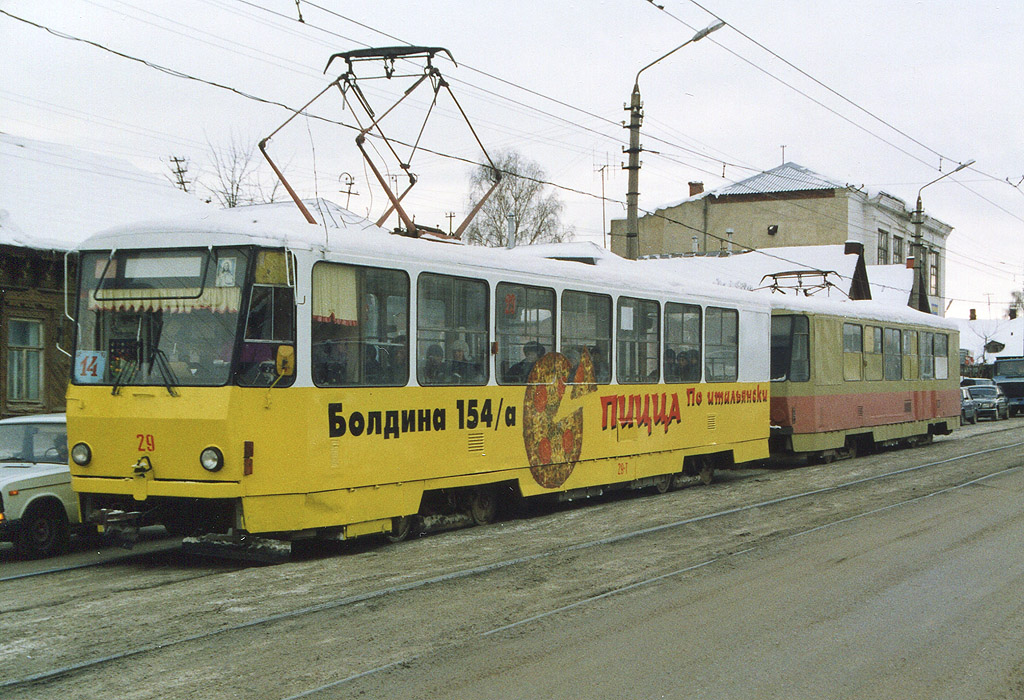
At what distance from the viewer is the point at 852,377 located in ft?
64.1

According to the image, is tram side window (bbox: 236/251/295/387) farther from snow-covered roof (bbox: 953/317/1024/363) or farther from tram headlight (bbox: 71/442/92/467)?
snow-covered roof (bbox: 953/317/1024/363)

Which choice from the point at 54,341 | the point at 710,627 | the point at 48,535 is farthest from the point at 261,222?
the point at 54,341

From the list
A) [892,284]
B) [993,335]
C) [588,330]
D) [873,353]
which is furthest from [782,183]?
[588,330]

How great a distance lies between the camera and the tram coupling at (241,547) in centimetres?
853

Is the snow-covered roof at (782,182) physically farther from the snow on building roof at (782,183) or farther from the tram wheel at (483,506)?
the tram wheel at (483,506)

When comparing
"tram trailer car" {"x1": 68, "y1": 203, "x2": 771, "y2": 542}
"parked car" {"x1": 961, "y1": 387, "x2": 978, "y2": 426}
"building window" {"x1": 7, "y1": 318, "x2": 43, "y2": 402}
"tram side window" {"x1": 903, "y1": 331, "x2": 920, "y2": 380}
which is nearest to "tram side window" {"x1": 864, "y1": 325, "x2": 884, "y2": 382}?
"tram side window" {"x1": 903, "y1": 331, "x2": 920, "y2": 380}

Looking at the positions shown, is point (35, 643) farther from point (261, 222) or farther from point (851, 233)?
point (851, 233)

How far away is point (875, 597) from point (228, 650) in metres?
4.52

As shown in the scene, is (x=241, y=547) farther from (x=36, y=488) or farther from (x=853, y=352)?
(x=853, y=352)

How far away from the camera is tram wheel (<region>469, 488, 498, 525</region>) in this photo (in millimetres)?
10781

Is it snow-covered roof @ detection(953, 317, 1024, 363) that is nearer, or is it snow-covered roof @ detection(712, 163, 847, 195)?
snow-covered roof @ detection(712, 163, 847, 195)

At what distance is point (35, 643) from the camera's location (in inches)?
240

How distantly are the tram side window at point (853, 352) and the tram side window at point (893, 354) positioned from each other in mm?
1393

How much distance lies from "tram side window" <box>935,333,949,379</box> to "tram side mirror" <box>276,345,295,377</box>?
19.6 metres
